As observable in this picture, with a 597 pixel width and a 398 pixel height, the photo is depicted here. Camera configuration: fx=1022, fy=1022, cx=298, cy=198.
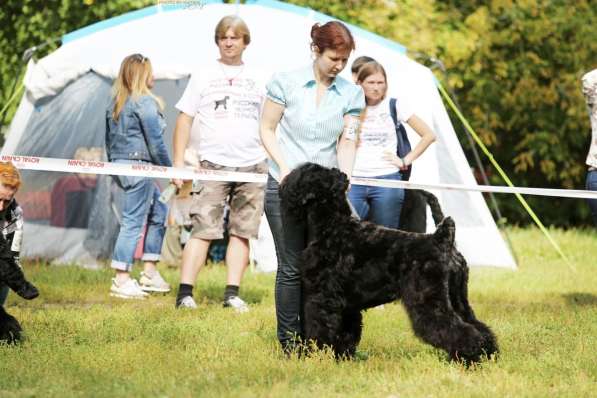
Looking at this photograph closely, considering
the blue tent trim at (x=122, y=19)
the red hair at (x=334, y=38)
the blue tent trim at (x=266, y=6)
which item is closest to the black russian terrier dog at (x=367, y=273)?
the red hair at (x=334, y=38)

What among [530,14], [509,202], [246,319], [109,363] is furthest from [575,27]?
[109,363]

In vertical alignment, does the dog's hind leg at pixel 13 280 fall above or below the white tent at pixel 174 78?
below

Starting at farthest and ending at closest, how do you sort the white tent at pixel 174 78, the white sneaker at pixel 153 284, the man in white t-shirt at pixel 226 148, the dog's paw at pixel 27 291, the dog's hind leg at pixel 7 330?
1. the white tent at pixel 174 78
2. the white sneaker at pixel 153 284
3. the man in white t-shirt at pixel 226 148
4. the dog's hind leg at pixel 7 330
5. the dog's paw at pixel 27 291

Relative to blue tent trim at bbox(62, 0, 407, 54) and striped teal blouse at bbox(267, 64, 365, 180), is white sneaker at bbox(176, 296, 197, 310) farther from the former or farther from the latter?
blue tent trim at bbox(62, 0, 407, 54)

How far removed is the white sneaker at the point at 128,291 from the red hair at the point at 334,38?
348cm

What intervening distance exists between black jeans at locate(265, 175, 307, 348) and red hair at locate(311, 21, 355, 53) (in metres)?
0.81

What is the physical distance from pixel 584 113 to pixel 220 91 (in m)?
10.2

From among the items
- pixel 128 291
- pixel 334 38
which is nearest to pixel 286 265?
pixel 334 38

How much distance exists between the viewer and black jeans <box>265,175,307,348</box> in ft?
18.9

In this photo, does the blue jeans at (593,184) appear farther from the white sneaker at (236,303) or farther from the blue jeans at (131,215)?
the blue jeans at (131,215)

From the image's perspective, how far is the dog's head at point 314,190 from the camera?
5.39 m

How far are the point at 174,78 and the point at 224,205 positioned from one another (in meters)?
3.00

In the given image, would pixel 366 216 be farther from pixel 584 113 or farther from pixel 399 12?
pixel 584 113

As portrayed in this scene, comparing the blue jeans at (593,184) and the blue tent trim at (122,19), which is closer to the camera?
the blue jeans at (593,184)
